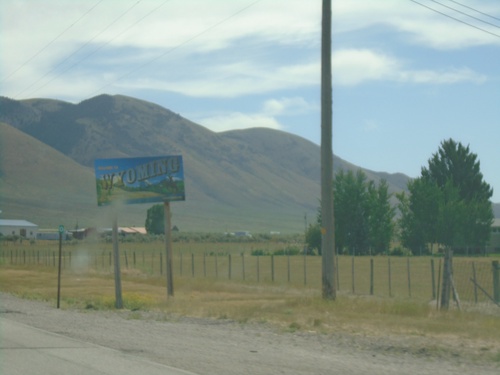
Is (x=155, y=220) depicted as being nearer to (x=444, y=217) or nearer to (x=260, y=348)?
(x=444, y=217)

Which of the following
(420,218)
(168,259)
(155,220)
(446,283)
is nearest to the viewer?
(446,283)

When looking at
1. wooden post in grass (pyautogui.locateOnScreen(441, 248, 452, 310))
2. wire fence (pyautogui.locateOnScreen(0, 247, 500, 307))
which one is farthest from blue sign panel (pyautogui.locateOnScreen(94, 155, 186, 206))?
wooden post in grass (pyautogui.locateOnScreen(441, 248, 452, 310))

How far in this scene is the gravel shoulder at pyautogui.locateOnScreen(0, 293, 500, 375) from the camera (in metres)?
13.8

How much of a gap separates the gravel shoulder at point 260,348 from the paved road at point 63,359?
0.47 m

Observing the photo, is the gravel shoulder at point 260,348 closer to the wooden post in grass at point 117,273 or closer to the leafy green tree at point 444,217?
the wooden post in grass at point 117,273

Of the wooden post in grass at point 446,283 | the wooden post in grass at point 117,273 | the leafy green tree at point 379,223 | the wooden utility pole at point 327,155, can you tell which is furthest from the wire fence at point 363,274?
the leafy green tree at point 379,223

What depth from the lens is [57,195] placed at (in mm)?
188125

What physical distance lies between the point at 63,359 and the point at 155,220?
135 meters

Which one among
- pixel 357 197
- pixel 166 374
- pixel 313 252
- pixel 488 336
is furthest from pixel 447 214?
pixel 166 374

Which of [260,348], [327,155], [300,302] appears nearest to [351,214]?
[327,155]

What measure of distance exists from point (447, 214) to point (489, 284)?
6425 cm

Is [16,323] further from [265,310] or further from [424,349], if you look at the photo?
[424,349]

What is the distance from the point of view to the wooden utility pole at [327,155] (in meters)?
27.2

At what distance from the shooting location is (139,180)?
1407 inches
